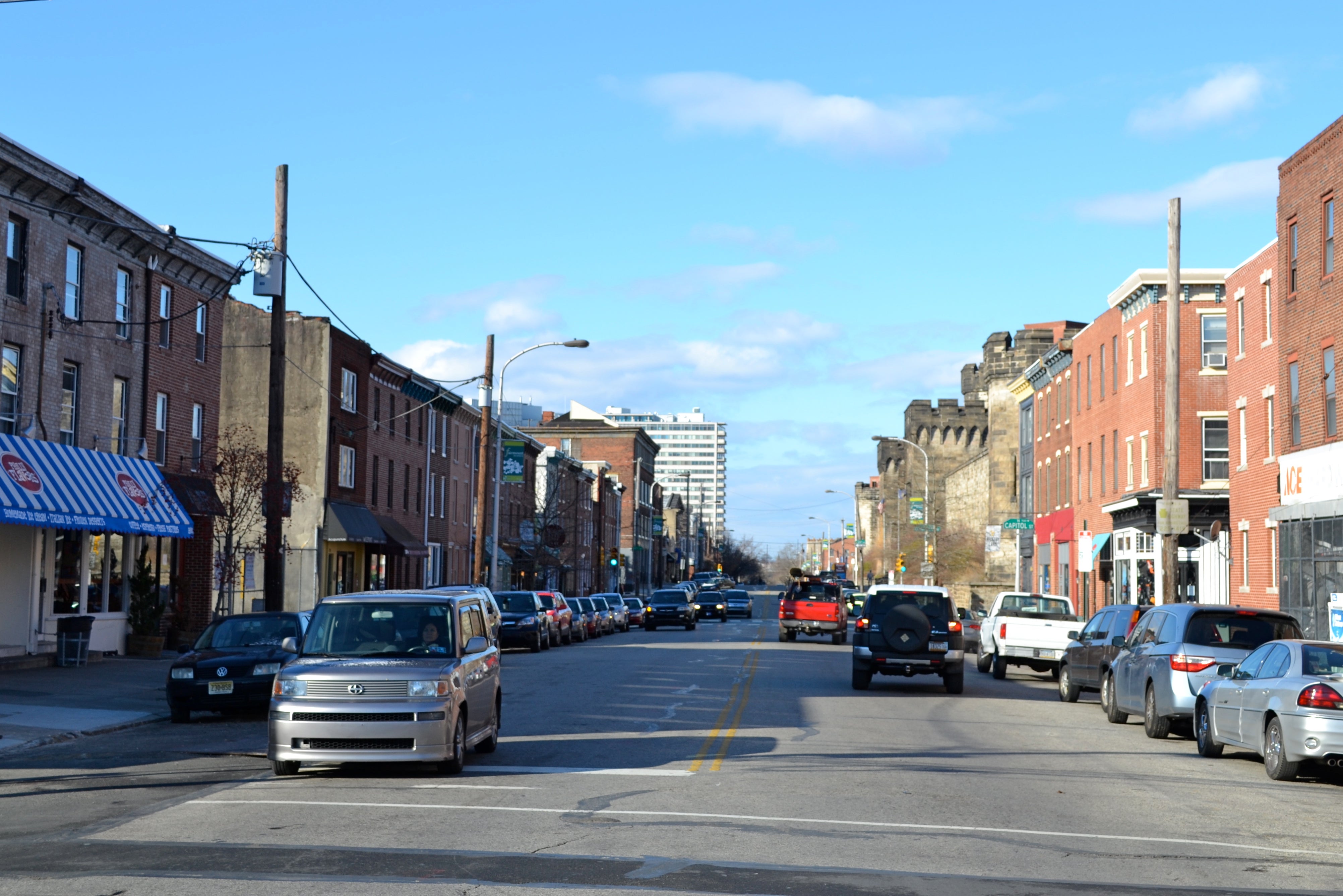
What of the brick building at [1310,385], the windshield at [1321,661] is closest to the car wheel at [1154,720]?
the windshield at [1321,661]

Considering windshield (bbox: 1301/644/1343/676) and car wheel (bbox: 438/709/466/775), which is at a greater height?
windshield (bbox: 1301/644/1343/676)

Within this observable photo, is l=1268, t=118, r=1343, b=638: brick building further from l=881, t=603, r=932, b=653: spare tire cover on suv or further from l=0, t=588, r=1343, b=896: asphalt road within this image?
l=0, t=588, r=1343, b=896: asphalt road

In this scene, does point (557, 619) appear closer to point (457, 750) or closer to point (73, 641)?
point (73, 641)

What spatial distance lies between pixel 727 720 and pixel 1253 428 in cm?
2429

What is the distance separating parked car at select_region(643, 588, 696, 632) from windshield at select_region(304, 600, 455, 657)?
148 ft

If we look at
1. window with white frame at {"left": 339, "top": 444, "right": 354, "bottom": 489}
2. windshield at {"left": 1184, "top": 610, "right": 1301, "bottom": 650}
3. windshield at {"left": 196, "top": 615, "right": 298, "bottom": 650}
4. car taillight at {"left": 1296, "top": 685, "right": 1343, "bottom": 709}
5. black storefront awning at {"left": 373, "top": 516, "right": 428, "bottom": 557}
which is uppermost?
window with white frame at {"left": 339, "top": 444, "right": 354, "bottom": 489}

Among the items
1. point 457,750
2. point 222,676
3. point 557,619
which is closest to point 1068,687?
point 222,676

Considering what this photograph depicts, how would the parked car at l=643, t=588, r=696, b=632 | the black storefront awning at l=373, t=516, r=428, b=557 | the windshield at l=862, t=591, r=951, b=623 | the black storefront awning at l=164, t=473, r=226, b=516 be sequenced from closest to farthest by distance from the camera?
the windshield at l=862, t=591, r=951, b=623 < the black storefront awning at l=164, t=473, r=226, b=516 < the black storefront awning at l=373, t=516, r=428, b=557 < the parked car at l=643, t=588, r=696, b=632

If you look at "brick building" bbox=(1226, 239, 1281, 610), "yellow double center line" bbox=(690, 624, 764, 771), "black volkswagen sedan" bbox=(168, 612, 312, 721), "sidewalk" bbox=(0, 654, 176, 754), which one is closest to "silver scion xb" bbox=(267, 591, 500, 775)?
"yellow double center line" bbox=(690, 624, 764, 771)

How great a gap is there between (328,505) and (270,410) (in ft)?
80.1

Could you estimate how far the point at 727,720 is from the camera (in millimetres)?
19359

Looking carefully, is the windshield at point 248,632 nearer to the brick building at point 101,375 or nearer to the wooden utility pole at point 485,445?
the brick building at point 101,375

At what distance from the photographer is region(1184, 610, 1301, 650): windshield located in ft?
61.6

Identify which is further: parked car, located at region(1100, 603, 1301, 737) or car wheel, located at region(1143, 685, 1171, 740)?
car wheel, located at region(1143, 685, 1171, 740)
